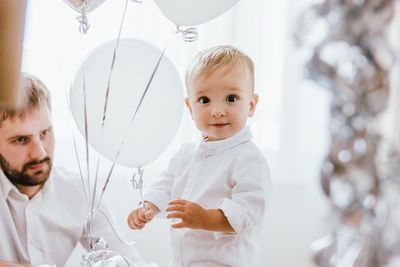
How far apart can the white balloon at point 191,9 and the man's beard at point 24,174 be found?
0.52 m

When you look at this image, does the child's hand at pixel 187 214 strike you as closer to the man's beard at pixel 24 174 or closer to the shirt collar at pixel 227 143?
the shirt collar at pixel 227 143

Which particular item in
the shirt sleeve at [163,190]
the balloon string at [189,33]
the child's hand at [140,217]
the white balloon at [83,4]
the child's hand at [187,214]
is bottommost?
the child's hand at [187,214]

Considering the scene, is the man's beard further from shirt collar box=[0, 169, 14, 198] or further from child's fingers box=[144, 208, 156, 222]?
child's fingers box=[144, 208, 156, 222]

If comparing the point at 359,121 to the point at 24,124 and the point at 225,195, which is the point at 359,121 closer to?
the point at 225,195

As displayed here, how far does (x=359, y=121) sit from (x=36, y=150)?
0.89 m

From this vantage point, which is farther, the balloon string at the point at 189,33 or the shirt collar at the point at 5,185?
the shirt collar at the point at 5,185

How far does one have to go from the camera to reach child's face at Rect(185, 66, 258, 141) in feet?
2.95

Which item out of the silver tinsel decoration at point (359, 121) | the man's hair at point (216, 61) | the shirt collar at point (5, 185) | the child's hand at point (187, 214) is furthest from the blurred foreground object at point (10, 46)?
the shirt collar at point (5, 185)

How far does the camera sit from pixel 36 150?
42.7 inches

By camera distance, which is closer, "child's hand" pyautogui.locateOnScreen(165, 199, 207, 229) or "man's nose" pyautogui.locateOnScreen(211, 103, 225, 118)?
"child's hand" pyautogui.locateOnScreen(165, 199, 207, 229)

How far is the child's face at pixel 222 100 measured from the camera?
2.95 feet

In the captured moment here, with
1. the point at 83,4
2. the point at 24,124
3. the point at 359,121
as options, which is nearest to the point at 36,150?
the point at 24,124

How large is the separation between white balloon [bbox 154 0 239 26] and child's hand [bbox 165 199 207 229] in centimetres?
35

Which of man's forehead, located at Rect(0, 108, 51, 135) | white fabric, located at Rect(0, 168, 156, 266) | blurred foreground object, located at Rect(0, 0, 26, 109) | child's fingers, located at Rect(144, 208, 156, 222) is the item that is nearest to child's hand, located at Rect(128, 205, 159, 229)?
child's fingers, located at Rect(144, 208, 156, 222)
